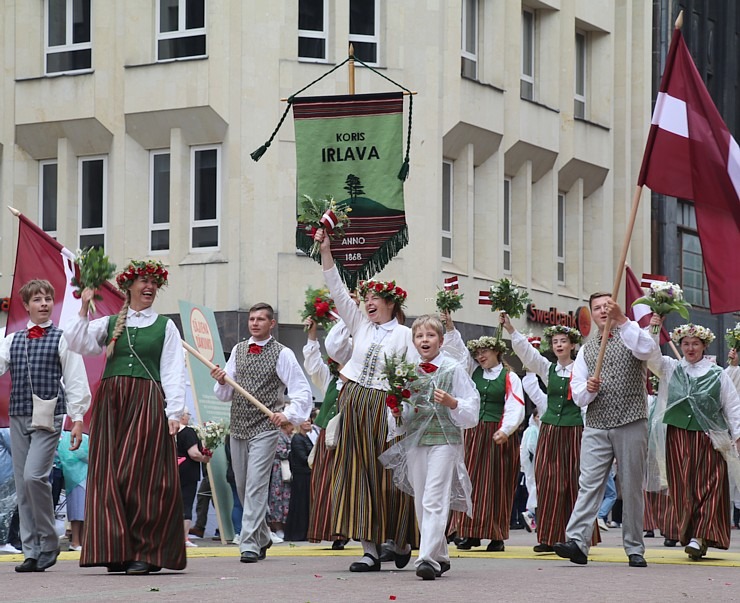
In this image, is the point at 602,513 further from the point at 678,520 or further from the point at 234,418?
the point at 234,418


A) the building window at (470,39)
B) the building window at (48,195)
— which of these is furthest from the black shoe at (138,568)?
the building window at (470,39)

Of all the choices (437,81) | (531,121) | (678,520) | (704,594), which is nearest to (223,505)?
(678,520)

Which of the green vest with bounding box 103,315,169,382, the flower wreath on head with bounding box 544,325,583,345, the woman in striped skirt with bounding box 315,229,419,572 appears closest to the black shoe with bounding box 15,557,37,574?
the green vest with bounding box 103,315,169,382

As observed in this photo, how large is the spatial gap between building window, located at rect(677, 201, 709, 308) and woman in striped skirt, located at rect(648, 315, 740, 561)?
2430 centimetres

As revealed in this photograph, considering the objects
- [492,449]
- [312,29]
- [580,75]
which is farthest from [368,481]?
[580,75]

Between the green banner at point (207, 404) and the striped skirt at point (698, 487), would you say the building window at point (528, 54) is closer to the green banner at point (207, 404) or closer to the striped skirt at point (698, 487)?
the green banner at point (207, 404)

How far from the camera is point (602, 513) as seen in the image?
22.2 meters

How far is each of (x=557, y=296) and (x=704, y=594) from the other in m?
23.5

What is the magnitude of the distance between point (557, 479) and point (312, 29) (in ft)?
50.5

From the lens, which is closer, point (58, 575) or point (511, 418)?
point (58, 575)

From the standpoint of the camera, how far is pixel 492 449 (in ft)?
54.3

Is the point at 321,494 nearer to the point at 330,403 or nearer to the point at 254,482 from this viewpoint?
the point at 330,403

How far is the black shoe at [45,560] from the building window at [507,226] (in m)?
21.4

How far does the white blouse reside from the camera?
36.8 feet
